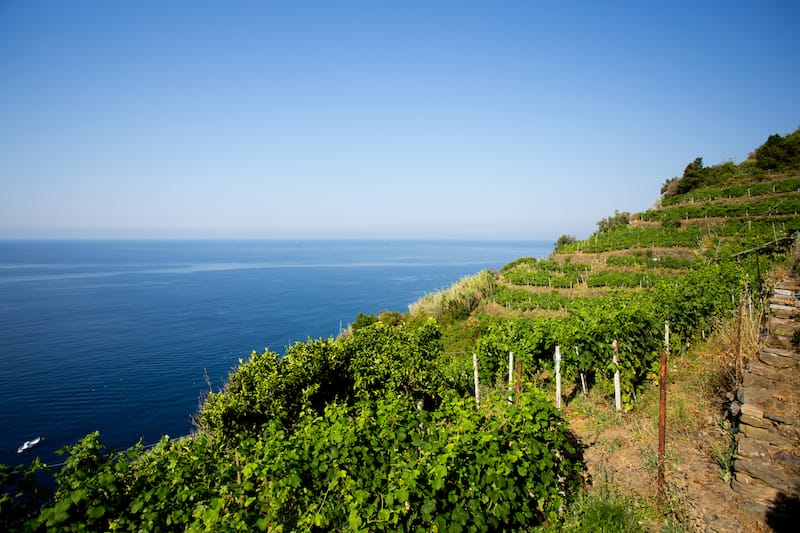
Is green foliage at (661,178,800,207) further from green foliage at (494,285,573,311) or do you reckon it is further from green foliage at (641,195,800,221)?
green foliage at (494,285,573,311)

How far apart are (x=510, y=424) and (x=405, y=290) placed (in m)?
77.2

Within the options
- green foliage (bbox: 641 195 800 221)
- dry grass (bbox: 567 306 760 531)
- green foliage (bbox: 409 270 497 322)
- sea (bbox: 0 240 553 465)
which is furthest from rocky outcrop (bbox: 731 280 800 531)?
green foliage (bbox: 641 195 800 221)

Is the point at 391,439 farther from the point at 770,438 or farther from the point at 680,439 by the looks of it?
the point at 770,438

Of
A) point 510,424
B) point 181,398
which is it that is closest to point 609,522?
point 510,424

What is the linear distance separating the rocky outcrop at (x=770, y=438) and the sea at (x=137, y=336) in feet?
32.4

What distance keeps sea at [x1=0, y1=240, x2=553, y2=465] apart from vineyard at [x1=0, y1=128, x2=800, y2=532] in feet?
8.55

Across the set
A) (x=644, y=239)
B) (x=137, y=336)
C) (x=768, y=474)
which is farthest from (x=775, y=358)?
(x=137, y=336)

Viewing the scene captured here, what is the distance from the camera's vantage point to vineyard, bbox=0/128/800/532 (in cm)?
409

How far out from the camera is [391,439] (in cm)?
541

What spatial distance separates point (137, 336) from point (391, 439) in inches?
2145

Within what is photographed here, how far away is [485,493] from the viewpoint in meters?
4.55

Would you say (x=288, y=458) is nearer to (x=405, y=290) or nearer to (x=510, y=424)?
(x=510, y=424)

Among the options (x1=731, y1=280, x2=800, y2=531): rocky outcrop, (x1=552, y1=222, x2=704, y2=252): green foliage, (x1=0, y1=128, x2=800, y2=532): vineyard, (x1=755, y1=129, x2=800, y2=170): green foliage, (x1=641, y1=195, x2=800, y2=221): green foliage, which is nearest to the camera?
Result: (x1=0, y1=128, x2=800, y2=532): vineyard

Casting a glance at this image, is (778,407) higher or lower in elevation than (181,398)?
higher
